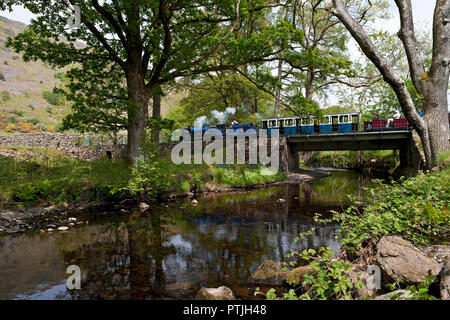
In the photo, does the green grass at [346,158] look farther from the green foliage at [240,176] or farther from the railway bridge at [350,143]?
the green foliage at [240,176]

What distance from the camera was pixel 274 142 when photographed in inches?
1018

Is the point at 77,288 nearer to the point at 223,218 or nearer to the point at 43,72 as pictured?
the point at 223,218

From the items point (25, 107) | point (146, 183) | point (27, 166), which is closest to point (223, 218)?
point (146, 183)

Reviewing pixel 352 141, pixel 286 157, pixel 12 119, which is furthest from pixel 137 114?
pixel 12 119

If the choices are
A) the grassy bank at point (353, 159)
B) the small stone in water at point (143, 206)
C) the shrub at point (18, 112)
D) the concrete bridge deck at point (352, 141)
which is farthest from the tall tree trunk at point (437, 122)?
the shrub at point (18, 112)

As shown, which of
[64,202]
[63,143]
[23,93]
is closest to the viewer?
[64,202]

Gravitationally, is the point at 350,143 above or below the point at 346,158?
above

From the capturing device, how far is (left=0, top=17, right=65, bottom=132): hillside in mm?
91581

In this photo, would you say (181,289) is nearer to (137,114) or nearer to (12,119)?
(137,114)

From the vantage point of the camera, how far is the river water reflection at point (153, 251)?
5.07 m

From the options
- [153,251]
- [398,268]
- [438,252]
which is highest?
[438,252]

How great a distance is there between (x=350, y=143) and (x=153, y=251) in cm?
2411

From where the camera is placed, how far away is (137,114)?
13492 mm

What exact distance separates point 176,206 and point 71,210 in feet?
15.3
